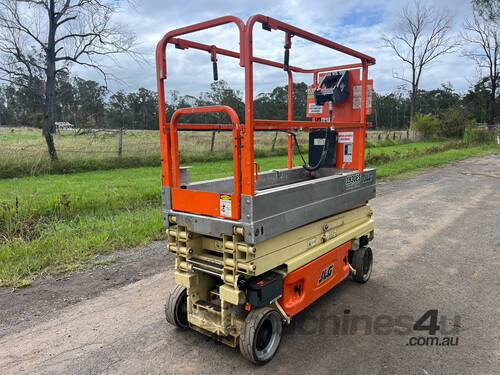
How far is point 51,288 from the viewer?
164 inches

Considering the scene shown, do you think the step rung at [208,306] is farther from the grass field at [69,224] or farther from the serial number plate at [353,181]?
the grass field at [69,224]

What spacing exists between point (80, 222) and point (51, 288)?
219cm

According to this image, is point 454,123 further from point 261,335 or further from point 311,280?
point 261,335

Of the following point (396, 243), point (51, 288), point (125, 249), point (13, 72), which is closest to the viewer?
point (51, 288)

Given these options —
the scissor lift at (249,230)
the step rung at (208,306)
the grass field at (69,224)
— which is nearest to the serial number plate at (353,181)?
the scissor lift at (249,230)

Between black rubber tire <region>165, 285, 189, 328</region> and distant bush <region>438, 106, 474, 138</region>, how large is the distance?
126 ft

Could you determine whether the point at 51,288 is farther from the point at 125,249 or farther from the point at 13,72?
the point at 13,72

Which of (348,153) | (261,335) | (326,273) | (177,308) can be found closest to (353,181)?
(348,153)

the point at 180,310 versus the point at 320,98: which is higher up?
the point at 320,98

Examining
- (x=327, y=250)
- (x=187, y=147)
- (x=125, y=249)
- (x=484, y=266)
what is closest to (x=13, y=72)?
(x=187, y=147)

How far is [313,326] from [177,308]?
4.19 feet

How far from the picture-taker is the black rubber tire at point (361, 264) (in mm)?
4266

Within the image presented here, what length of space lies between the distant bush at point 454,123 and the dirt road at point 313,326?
34707 millimetres

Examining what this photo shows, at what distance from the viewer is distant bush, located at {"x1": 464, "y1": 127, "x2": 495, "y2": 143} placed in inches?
1121
